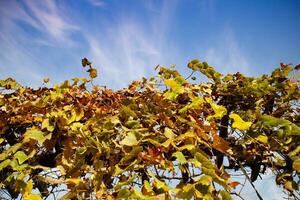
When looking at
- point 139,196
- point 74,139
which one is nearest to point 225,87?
point 74,139

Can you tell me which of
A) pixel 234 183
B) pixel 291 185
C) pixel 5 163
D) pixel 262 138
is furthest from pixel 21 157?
pixel 291 185

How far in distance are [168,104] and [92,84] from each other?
85cm

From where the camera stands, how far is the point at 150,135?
1883 millimetres

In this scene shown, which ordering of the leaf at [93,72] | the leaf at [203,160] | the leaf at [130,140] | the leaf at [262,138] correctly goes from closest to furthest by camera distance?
the leaf at [203,160], the leaf at [130,140], the leaf at [262,138], the leaf at [93,72]

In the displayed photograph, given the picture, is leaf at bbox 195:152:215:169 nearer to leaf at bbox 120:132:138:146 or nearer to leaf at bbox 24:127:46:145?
leaf at bbox 120:132:138:146

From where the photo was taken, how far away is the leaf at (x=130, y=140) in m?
1.66

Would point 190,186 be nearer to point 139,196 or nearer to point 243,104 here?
point 139,196

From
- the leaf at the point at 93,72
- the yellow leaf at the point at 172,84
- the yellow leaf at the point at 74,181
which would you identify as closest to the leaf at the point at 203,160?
the yellow leaf at the point at 172,84

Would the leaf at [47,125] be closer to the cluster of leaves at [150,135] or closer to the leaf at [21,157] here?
the cluster of leaves at [150,135]

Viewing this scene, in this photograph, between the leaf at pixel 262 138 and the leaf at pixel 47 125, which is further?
the leaf at pixel 47 125

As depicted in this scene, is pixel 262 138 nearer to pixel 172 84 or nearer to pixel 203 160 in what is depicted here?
pixel 203 160

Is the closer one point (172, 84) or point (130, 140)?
point (130, 140)

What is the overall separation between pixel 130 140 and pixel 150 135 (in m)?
0.23

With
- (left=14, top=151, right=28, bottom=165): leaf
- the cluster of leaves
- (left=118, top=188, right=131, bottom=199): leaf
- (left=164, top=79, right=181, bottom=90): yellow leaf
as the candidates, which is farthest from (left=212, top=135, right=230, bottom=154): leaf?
(left=14, top=151, right=28, bottom=165): leaf
